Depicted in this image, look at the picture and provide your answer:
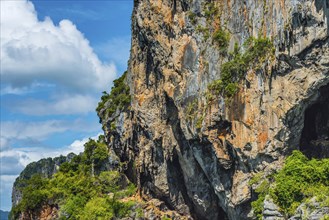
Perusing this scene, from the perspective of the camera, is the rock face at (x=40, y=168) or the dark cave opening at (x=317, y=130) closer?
the dark cave opening at (x=317, y=130)

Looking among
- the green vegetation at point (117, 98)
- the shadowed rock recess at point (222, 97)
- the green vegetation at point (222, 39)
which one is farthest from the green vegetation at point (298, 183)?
Result: the green vegetation at point (117, 98)

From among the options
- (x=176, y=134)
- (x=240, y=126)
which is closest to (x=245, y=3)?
(x=240, y=126)

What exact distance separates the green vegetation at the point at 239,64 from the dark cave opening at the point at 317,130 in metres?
4.15

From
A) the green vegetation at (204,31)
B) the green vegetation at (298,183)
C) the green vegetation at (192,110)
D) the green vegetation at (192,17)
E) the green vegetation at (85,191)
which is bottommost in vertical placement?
the green vegetation at (298,183)

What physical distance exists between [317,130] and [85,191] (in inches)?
749

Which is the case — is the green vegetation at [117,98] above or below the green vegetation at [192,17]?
below

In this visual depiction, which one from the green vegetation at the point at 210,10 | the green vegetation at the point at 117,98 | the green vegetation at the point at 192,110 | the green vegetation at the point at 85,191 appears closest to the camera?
the green vegetation at the point at 192,110

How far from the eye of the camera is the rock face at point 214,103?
1029 inches

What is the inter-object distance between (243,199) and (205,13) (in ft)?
42.1

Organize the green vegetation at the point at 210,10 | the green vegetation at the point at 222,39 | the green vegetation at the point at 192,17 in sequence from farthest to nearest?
the green vegetation at the point at 192,17, the green vegetation at the point at 210,10, the green vegetation at the point at 222,39

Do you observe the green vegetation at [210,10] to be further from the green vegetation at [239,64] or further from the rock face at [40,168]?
the rock face at [40,168]

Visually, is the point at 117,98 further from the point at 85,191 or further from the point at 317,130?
the point at 317,130

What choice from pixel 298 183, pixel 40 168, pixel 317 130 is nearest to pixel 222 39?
pixel 317 130

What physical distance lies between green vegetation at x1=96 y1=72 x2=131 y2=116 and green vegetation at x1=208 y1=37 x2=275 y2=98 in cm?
1202
